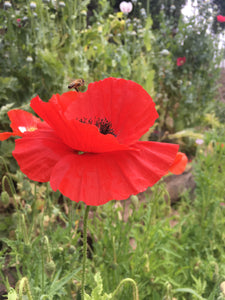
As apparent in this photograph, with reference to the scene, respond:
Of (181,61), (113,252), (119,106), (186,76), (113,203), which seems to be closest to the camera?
(119,106)

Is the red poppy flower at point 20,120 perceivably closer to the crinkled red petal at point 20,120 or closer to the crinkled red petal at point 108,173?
the crinkled red petal at point 20,120

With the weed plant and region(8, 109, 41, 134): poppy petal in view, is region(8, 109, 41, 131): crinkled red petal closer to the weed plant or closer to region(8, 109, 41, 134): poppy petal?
region(8, 109, 41, 134): poppy petal

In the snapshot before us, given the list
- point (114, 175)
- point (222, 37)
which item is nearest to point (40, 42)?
point (114, 175)

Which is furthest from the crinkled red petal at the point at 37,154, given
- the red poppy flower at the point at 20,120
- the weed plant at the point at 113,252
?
the weed plant at the point at 113,252

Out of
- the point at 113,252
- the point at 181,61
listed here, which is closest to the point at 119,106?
the point at 113,252

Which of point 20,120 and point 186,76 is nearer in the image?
point 20,120

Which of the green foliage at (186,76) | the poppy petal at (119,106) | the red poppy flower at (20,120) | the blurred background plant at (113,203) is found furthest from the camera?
the green foliage at (186,76)

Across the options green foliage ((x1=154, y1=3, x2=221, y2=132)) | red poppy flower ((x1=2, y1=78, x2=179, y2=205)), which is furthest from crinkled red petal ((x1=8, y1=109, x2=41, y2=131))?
green foliage ((x1=154, y1=3, x2=221, y2=132))

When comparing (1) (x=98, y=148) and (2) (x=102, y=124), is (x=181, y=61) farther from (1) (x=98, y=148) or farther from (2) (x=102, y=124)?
(1) (x=98, y=148)

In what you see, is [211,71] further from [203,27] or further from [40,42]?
[40,42]
